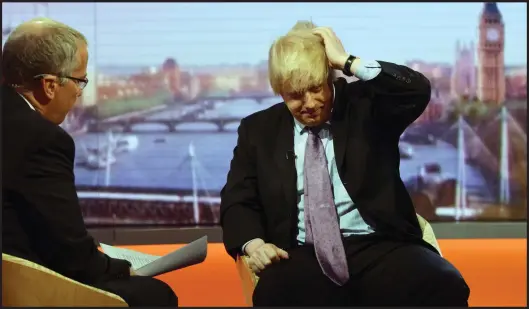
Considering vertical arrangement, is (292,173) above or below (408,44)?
below

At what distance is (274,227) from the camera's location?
7.50ft

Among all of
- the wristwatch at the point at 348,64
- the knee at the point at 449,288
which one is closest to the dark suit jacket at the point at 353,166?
the wristwatch at the point at 348,64

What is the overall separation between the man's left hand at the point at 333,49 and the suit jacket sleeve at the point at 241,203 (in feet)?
1.44

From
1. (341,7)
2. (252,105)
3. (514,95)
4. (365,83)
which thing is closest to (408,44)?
(341,7)

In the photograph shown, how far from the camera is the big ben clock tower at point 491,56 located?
481 cm

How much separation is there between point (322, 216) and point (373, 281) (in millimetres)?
267

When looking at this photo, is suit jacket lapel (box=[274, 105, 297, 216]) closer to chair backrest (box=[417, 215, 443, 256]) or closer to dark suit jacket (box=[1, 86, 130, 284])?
chair backrest (box=[417, 215, 443, 256])

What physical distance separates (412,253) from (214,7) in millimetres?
3099

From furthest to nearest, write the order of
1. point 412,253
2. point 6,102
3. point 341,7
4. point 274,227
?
point 341,7
point 274,227
point 412,253
point 6,102

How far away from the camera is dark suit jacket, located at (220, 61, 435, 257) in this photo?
2.20 m

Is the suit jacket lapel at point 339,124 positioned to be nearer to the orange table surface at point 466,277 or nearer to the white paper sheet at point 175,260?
the white paper sheet at point 175,260

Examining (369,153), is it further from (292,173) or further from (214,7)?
(214,7)

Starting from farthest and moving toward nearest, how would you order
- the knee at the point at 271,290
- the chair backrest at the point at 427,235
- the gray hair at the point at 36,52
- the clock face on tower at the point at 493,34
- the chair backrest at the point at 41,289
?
1. the clock face on tower at the point at 493,34
2. the chair backrest at the point at 427,235
3. the knee at the point at 271,290
4. the gray hair at the point at 36,52
5. the chair backrest at the point at 41,289

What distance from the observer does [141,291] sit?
6.60 feet
